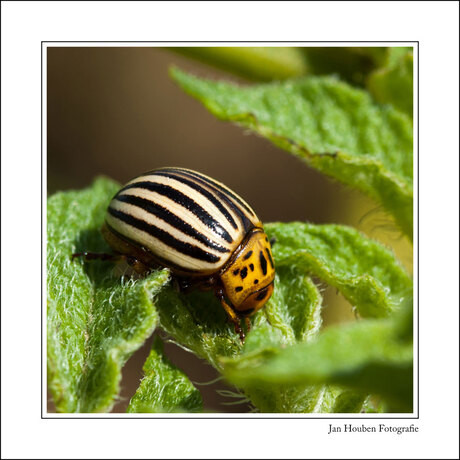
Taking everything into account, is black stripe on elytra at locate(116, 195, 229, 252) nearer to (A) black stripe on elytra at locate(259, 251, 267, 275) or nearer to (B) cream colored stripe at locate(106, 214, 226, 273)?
(B) cream colored stripe at locate(106, 214, 226, 273)

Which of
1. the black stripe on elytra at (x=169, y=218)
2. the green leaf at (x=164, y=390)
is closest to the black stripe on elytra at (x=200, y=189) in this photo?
the black stripe on elytra at (x=169, y=218)

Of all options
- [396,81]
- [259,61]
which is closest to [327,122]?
[396,81]

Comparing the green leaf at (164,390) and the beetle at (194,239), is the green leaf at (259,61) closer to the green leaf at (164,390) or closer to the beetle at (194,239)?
the beetle at (194,239)

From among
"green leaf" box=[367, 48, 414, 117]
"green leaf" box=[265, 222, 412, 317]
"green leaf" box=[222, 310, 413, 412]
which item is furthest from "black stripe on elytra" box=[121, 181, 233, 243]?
"green leaf" box=[367, 48, 414, 117]

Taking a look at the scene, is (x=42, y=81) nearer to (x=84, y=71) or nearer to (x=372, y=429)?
(x=372, y=429)

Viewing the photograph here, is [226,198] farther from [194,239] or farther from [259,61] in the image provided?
[259,61]

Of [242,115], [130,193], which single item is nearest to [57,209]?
[130,193]
